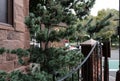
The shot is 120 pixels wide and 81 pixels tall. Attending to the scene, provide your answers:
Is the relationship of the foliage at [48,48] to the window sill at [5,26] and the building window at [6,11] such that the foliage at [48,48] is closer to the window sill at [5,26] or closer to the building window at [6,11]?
the window sill at [5,26]

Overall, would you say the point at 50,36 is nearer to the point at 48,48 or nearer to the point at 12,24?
the point at 48,48

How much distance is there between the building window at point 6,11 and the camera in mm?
4180

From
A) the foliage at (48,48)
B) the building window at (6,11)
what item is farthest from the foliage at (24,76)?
the building window at (6,11)

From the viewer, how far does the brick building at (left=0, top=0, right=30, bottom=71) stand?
13.5 feet

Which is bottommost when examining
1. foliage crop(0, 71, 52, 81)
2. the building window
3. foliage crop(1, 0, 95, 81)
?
foliage crop(0, 71, 52, 81)

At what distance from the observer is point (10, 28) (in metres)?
4.28

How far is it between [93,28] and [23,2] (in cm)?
144

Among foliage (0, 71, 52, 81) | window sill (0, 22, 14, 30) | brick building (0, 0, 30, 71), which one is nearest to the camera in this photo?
foliage (0, 71, 52, 81)

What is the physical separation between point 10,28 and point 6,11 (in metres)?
0.27

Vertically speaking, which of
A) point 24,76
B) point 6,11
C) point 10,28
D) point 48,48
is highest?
point 6,11

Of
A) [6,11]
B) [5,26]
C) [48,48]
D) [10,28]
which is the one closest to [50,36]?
[48,48]

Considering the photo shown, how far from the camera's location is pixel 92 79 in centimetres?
415

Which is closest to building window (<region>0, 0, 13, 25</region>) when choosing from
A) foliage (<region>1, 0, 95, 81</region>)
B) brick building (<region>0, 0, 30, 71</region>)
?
brick building (<region>0, 0, 30, 71</region>)

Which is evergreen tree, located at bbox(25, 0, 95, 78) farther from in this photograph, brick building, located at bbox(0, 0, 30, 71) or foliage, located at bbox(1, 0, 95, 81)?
brick building, located at bbox(0, 0, 30, 71)
